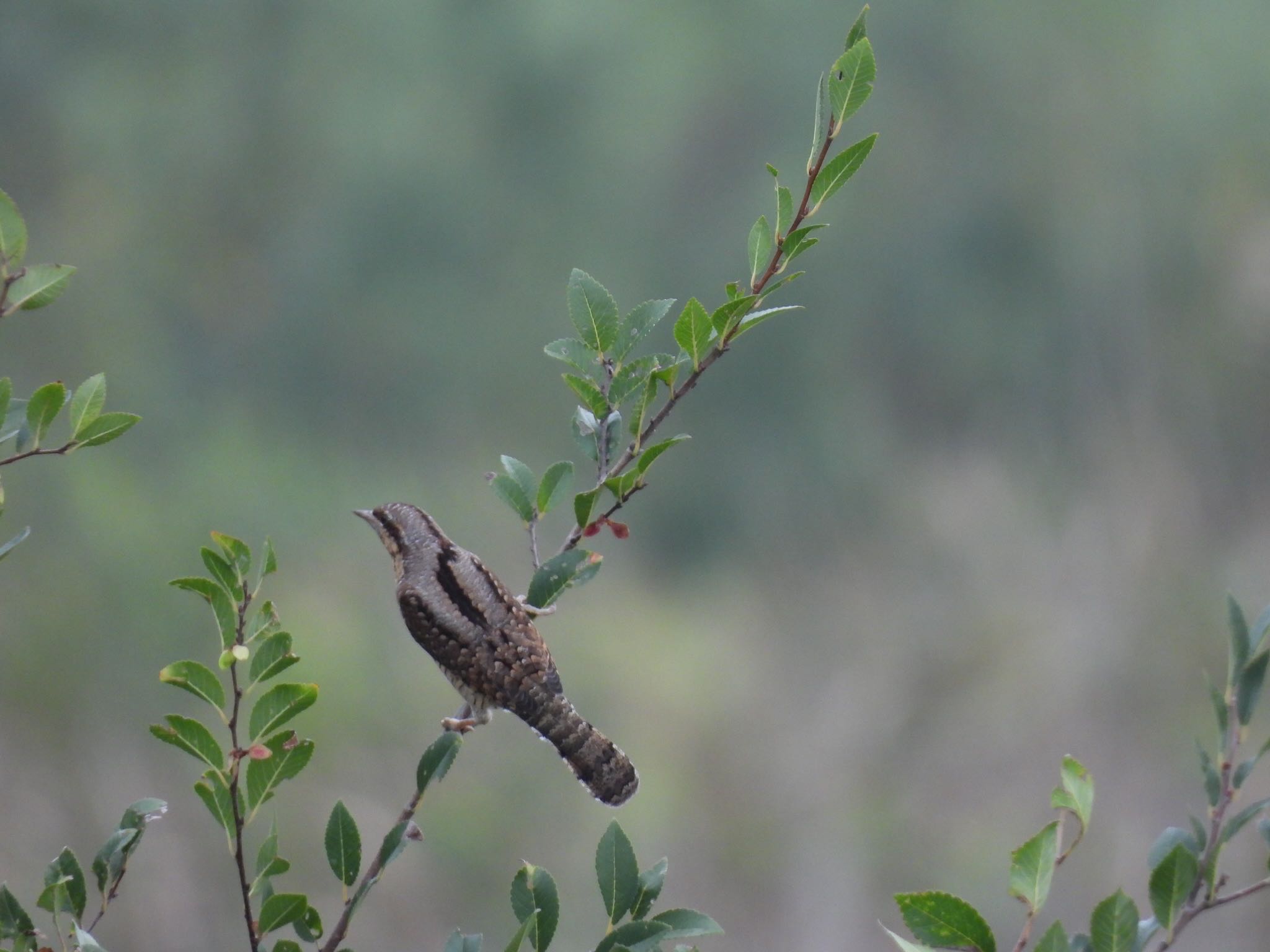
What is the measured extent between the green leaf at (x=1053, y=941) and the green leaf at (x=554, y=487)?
335mm

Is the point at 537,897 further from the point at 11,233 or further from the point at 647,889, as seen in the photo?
the point at 11,233

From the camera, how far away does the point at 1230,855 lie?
2889mm

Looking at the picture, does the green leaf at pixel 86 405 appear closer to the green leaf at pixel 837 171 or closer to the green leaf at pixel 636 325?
the green leaf at pixel 636 325

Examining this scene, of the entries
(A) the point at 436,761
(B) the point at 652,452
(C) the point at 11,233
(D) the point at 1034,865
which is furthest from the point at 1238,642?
(C) the point at 11,233

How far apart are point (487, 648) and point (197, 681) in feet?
0.96

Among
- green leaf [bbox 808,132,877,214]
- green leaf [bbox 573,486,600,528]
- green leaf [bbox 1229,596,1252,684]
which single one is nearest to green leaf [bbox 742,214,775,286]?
green leaf [bbox 808,132,877,214]

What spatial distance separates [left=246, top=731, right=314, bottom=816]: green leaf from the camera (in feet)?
1.76

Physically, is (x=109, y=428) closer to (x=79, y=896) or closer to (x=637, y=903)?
(x=79, y=896)

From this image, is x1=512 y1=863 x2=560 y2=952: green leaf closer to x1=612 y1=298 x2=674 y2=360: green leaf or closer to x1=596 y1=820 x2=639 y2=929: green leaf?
x1=596 y1=820 x2=639 y2=929: green leaf

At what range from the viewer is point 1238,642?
18.7 inches

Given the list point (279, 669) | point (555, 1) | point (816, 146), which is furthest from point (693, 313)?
point (555, 1)

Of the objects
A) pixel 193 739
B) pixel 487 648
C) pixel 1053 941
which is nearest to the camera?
pixel 1053 941

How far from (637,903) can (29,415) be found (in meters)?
0.38

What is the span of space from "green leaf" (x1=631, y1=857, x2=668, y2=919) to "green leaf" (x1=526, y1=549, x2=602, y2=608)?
15cm
